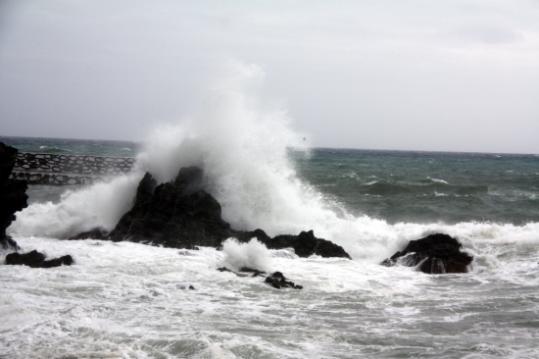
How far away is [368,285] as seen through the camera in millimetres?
8695

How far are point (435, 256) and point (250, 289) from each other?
397 centimetres

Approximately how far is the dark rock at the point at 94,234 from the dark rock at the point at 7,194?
6.89ft

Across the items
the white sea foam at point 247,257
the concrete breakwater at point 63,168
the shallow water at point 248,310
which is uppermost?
the concrete breakwater at point 63,168

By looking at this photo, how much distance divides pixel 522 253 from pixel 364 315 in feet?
21.0

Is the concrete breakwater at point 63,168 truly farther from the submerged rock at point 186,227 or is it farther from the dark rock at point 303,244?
the dark rock at point 303,244

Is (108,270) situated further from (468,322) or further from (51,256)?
(468,322)

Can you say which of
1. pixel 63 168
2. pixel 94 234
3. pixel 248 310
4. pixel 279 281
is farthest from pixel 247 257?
pixel 63 168

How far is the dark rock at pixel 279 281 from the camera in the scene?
8.18 meters

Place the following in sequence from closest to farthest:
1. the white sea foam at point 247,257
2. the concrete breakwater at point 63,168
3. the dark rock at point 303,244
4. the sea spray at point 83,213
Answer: the white sea foam at point 247,257 → the dark rock at point 303,244 → the sea spray at point 83,213 → the concrete breakwater at point 63,168

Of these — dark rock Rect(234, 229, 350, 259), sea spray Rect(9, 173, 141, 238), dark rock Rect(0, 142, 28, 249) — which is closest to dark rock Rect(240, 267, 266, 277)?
dark rock Rect(234, 229, 350, 259)

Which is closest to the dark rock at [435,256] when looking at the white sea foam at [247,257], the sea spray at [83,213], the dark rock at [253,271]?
the white sea foam at [247,257]

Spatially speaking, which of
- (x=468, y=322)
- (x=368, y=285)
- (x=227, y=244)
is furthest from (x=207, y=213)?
(x=468, y=322)

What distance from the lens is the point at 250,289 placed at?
A: 7977 millimetres

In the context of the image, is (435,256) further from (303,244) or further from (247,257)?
(247,257)
